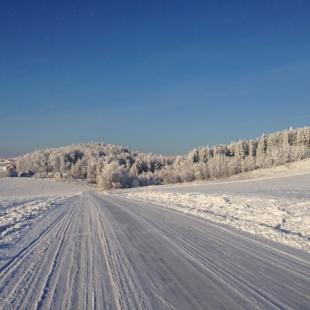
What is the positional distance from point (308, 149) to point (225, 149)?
28.9 meters

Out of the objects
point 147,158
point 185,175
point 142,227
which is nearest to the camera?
point 142,227

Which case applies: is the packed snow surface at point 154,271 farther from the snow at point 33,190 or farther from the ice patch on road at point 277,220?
the snow at point 33,190

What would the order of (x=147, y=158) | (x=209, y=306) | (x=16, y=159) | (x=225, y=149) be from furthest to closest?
(x=16, y=159)
(x=147, y=158)
(x=225, y=149)
(x=209, y=306)

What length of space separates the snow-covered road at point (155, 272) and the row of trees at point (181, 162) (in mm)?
77630

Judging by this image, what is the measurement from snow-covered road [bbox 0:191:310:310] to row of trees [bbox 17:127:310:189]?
77630mm

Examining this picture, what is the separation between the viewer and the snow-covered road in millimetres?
5645

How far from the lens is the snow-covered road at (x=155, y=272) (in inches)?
222

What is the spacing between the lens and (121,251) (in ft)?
30.7

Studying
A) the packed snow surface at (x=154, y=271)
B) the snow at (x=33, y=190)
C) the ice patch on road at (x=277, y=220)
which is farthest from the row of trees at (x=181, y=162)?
the packed snow surface at (x=154, y=271)

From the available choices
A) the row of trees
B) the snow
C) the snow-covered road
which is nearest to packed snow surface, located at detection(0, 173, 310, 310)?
the snow-covered road

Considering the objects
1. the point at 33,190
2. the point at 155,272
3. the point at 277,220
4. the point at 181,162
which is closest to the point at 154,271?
the point at 155,272

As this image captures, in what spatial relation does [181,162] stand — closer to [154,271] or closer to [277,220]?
[277,220]

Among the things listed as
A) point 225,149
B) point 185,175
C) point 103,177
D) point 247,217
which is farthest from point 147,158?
point 247,217

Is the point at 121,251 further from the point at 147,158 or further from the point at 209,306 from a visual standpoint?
the point at 147,158
